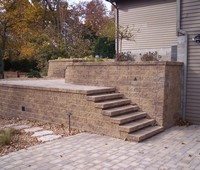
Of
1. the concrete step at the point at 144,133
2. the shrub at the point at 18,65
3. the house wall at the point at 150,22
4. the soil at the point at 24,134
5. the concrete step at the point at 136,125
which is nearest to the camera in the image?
the soil at the point at 24,134

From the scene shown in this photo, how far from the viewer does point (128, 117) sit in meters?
5.79

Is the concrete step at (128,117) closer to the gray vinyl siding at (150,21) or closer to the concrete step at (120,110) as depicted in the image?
the concrete step at (120,110)

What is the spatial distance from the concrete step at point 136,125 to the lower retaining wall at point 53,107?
0.20 m

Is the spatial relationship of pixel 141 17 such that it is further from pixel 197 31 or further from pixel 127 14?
pixel 197 31

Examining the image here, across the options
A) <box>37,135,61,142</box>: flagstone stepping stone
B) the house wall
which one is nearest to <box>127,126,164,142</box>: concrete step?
<box>37,135,61,142</box>: flagstone stepping stone

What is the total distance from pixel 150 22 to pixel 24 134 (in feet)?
26.5

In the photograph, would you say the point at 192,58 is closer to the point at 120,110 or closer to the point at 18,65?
the point at 120,110

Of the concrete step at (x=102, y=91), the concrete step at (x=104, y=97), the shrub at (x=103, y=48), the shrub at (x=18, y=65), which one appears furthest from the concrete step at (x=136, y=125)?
the shrub at (x=18, y=65)

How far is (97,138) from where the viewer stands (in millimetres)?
5504

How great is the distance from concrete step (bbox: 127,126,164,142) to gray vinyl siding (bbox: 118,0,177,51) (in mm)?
5904

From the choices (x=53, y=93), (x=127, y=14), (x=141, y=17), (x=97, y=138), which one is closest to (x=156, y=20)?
(x=141, y=17)

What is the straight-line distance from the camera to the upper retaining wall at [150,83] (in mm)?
6160

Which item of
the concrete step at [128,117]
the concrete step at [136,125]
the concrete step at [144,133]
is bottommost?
the concrete step at [144,133]

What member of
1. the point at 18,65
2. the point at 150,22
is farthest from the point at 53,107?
the point at 18,65
